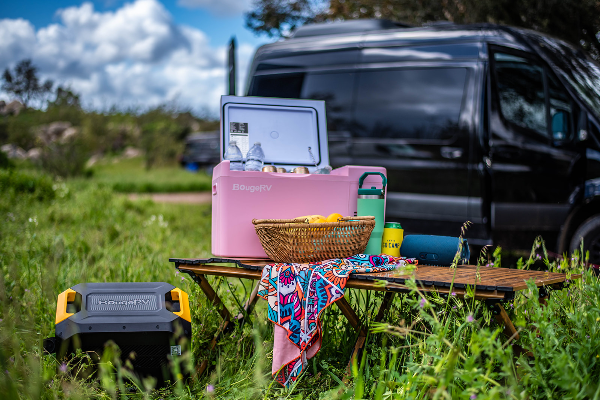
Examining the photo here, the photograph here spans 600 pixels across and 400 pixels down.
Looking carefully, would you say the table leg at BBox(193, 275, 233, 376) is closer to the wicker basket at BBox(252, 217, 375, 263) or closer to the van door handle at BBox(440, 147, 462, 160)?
the wicker basket at BBox(252, 217, 375, 263)

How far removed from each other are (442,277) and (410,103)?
2.96 m

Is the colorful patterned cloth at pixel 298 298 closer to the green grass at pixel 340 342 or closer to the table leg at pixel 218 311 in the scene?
the green grass at pixel 340 342

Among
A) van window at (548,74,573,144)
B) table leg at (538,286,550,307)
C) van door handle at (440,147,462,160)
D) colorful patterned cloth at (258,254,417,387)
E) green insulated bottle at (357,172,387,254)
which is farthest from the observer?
van door handle at (440,147,462,160)

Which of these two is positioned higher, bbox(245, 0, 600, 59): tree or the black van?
bbox(245, 0, 600, 59): tree

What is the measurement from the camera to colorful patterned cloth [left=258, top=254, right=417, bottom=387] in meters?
1.94

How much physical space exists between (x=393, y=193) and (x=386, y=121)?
0.67 meters

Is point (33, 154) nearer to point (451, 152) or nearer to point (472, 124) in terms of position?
point (451, 152)

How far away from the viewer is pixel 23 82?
32.2ft

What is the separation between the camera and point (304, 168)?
2.53 m

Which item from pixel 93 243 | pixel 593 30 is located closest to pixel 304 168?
pixel 93 243

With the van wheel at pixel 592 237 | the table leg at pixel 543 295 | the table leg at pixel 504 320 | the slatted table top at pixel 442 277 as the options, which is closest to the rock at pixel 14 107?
the slatted table top at pixel 442 277

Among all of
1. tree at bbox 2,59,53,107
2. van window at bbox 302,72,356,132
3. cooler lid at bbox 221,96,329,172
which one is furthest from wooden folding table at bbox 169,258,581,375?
tree at bbox 2,59,53,107

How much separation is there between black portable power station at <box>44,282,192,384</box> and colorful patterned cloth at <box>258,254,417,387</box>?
1.38 feet

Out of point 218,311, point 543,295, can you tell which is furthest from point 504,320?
point 218,311
